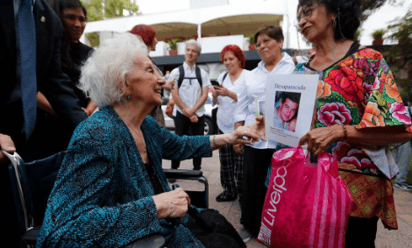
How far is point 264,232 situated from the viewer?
1300 mm

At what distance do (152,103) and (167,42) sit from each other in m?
17.5

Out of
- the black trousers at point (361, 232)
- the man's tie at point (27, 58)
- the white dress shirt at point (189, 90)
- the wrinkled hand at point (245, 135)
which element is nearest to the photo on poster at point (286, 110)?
the wrinkled hand at point (245, 135)

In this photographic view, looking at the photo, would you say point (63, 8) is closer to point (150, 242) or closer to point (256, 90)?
point (256, 90)

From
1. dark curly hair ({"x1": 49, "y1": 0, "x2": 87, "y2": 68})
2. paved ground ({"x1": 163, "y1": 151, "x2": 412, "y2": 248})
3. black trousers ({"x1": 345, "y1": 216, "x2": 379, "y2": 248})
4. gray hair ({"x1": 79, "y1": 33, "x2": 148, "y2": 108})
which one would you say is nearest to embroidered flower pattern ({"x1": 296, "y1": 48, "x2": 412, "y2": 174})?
black trousers ({"x1": 345, "y1": 216, "x2": 379, "y2": 248})

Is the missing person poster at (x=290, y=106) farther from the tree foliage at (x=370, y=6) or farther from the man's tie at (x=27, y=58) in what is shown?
the man's tie at (x=27, y=58)

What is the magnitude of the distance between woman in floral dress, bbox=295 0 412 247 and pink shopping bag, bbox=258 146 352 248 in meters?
0.09

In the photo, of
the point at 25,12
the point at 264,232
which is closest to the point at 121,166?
the point at 264,232

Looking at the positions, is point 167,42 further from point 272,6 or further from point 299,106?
point 299,106

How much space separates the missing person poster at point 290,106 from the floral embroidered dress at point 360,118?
7.1 inches

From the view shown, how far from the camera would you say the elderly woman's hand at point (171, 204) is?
3.94 ft

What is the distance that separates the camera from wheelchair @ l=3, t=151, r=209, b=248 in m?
1.15

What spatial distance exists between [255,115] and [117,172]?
1570mm

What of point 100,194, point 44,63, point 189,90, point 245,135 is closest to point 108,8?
point 189,90

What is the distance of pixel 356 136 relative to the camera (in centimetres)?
117
